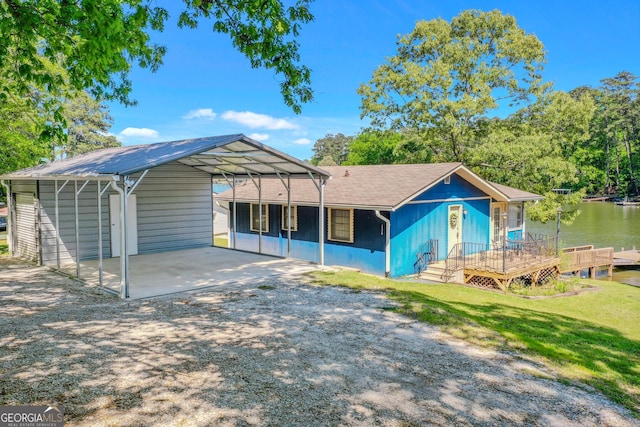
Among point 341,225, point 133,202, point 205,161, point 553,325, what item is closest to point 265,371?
point 553,325

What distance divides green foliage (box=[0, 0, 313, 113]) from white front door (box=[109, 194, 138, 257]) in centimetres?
504

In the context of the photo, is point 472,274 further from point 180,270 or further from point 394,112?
point 394,112

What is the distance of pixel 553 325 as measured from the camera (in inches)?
297

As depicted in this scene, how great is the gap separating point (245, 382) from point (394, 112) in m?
20.6

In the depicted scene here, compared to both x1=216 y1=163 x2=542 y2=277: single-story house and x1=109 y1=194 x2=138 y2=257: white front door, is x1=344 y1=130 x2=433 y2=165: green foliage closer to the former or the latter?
x1=216 y1=163 x2=542 y2=277: single-story house

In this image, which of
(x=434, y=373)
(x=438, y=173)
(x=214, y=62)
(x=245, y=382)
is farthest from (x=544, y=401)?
(x=214, y=62)

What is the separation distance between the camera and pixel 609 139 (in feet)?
184

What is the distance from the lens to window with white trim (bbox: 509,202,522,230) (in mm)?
17097

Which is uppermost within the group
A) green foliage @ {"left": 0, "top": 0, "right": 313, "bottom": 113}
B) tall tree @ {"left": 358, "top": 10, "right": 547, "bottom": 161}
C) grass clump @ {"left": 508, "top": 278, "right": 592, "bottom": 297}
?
Answer: tall tree @ {"left": 358, "top": 10, "right": 547, "bottom": 161}

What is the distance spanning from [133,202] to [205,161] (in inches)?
100

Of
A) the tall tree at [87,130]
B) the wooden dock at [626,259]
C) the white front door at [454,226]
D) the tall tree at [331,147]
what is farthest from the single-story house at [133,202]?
the tall tree at [331,147]

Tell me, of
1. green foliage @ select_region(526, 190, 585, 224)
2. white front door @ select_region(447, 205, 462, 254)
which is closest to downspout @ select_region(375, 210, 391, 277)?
white front door @ select_region(447, 205, 462, 254)

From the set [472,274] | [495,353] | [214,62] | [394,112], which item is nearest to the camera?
[495,353]

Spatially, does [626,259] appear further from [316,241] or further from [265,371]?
[265,371]
